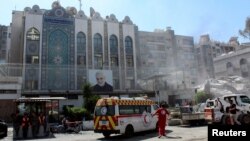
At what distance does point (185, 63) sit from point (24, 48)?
33.0 metres

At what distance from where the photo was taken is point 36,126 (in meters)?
21.3

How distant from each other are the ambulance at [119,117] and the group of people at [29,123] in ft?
19.6

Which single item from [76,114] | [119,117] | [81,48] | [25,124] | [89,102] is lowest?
[25,124]

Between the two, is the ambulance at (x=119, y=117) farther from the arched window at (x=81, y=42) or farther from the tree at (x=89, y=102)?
the arched window at (x=81, y=42)

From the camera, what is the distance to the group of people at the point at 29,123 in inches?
791

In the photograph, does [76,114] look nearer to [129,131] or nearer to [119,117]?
[129,131]

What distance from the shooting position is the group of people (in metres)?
20.1

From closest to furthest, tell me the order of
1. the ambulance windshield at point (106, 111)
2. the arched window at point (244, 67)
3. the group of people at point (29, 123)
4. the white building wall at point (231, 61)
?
the ambulance windshield at point (106, 111)
the group of people at point (29, 123)
the arched window at point (244, 67)
the white building wall at point (231, 61)

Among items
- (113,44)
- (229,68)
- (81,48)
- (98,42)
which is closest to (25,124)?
(81,48)

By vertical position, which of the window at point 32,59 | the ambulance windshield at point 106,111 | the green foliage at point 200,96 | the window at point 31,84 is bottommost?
the ambulance windshield at point 106,111

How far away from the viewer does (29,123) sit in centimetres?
2064

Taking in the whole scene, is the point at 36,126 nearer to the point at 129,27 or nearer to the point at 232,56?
the point at 129,27

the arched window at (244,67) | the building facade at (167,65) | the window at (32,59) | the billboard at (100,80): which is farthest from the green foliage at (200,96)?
the window at (32,59)

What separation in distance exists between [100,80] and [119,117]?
1107 inches
